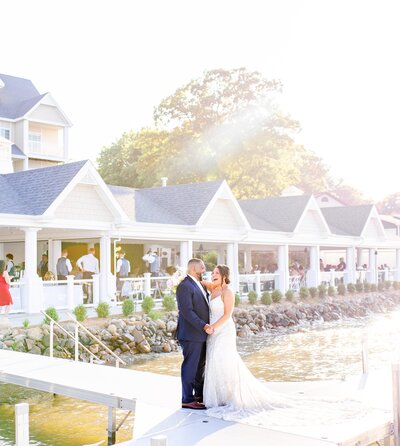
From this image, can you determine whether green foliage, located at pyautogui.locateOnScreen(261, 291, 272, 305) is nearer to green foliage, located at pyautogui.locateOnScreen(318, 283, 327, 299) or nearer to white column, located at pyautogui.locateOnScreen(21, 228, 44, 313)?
green foliage, located at pyautogui.locateOnScreen(318, 283, 327, 299)

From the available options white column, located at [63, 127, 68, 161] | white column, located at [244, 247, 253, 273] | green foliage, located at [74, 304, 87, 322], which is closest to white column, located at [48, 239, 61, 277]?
green foliage, located at [74, 304, 87, 322]

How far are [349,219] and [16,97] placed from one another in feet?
76.6

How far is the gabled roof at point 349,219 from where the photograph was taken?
40.8 m

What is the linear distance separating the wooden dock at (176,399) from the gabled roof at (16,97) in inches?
1239

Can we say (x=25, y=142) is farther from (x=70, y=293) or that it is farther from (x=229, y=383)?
(x=229, y=383)

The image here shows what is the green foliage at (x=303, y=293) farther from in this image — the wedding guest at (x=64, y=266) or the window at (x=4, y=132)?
the window at (x=4, y=132)

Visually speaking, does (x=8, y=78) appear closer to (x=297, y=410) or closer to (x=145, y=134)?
(x=145, y=134)

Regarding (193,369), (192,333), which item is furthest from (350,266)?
(192,333)

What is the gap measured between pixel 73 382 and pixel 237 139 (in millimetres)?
44380

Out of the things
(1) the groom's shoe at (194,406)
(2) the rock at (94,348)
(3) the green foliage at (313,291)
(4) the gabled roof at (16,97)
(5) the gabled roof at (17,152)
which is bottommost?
(2) the rock at (94,348)

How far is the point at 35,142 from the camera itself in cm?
4416

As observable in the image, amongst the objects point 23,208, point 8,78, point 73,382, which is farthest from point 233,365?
point 8,78

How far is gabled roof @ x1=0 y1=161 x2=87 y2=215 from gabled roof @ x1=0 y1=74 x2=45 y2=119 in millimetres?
20215

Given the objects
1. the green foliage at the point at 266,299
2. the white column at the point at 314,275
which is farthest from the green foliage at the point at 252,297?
the white column at the point at 314,275
